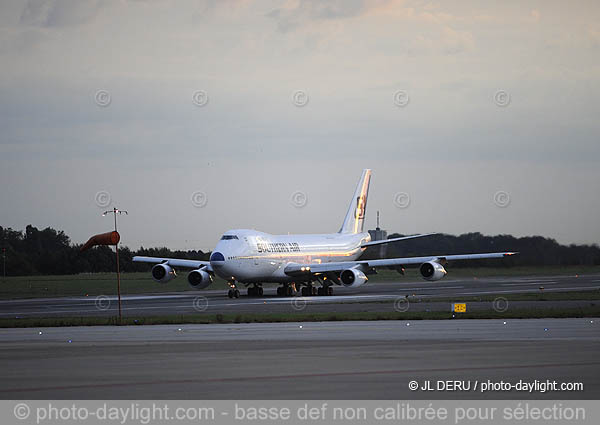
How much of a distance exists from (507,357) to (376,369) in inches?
134

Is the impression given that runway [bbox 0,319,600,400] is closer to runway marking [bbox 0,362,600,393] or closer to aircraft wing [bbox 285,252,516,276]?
runway marking [bbox 0,362,600,393]

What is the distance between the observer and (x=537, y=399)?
1353cm

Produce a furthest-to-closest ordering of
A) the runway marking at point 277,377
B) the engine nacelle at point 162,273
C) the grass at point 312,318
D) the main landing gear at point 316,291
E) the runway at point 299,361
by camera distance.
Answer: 1. the engine nacelle at point 162,273
2. the main landing gear at point 316,291
3. the grass at point 312,318
4. the runway marking at point 277,377
5. the runway at point 299,361

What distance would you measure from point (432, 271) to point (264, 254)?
Answer: 11.0 metres

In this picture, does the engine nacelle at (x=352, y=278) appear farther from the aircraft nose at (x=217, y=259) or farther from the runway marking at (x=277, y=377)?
the runway marking at (x=277, y=377)

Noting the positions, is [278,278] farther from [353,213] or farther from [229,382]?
[229,382]

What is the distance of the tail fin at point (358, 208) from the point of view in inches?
3009

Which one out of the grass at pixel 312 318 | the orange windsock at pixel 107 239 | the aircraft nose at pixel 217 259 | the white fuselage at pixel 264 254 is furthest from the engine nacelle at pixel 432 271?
the orange windsock at pixel 107 239

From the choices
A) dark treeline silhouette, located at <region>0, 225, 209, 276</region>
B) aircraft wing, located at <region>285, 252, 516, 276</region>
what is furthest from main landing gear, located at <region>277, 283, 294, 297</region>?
dark treeline silhouette, located at <region>0, 225, 209, 276</region>

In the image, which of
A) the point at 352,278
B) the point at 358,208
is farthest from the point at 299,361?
the point at 358,208

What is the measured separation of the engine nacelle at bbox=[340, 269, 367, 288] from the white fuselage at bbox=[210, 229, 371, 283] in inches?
183

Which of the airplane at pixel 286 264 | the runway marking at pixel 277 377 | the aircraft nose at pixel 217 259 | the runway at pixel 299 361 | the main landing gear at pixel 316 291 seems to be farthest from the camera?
the main landing gear at pixel 316 291

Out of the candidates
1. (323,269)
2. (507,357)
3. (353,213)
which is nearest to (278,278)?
(323,269)

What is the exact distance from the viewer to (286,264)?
63.5 meters
